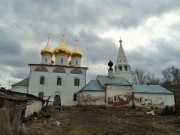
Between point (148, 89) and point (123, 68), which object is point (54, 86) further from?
point (148, 89)

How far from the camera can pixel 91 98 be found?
28875 mm

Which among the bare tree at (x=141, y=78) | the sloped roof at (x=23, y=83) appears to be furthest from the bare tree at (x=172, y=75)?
the sloped roof at (x=23, y=83)

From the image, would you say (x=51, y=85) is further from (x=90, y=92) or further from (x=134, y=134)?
(x=134, y=134)

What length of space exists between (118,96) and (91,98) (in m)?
4.45

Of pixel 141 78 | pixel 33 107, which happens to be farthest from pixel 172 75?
pixel 33 107

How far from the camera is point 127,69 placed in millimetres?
36875

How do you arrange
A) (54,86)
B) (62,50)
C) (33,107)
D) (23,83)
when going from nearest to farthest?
(33,107) → (54,86) → (23,83) → (62,50)

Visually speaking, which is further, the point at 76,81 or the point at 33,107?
the point at 76,81

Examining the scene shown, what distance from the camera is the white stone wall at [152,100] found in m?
30.8

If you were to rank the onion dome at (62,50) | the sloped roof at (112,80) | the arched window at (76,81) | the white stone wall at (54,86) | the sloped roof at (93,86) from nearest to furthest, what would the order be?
1. the sloped roof at (93,86)
2. the sloped roof at (112,80)
3. the white stone wall at (54,86)
4. the arched window at (76,81)
5. the onion dome at (62,50)

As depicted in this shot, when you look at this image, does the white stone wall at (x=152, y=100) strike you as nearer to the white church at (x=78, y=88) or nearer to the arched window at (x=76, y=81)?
the white church at (x=78, y=88)

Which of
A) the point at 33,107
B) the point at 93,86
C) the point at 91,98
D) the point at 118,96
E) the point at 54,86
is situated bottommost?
the point at 33,107

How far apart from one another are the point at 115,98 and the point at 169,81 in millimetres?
24208

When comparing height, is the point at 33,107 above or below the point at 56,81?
below
